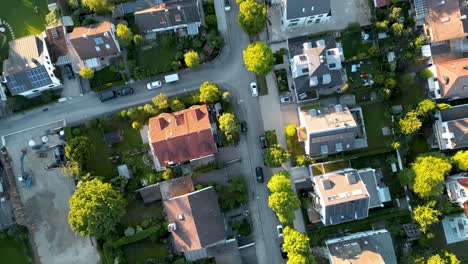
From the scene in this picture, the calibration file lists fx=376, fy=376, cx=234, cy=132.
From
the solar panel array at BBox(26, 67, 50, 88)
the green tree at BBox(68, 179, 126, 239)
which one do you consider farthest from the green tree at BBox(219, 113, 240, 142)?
the solar panel array at BBox(26, 67, 50, 88)

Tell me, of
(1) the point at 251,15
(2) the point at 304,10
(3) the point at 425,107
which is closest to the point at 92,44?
(1) the point at 251,15

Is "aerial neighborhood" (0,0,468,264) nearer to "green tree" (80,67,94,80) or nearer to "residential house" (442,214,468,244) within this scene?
"green tree" (80,67,94,80)

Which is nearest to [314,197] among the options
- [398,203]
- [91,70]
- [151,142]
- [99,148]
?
[398,203]

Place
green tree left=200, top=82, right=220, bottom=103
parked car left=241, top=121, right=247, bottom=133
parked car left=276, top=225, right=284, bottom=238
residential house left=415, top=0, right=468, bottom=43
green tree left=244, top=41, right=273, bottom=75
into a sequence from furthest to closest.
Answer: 1. parked car left=241, top=121, right=247, bottom=133
2. parked car left=276, top=225, right=284, bottom=238
3. residential house left=415, top=0, right=468, bottom=43
4. green tree left=200, top=82, right=220, bottom=103
5. green tree left=244, top=41, right=273, bottom=75

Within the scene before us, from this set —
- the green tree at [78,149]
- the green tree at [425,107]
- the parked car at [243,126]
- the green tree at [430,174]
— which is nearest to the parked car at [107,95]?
the green tree at [78,149]

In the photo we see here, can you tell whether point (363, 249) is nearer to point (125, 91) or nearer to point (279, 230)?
point (279, 230)

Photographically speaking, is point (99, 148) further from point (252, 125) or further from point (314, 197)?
point (314, 197)
